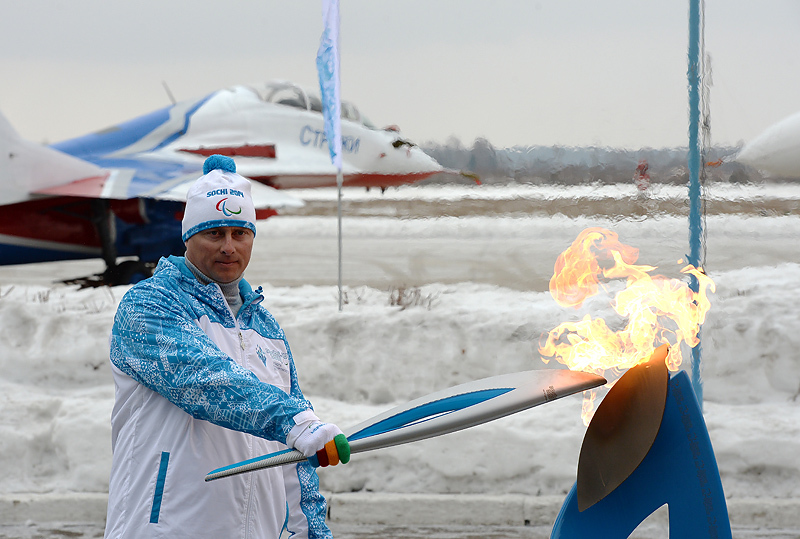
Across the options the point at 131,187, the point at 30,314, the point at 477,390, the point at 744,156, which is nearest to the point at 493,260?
the point at 131,187

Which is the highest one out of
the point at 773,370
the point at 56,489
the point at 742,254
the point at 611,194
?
the point at 611,194

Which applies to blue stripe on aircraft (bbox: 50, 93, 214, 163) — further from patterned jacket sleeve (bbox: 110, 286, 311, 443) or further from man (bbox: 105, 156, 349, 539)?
patterned jacket sleeve (bbox: 110, 286, 311, 443)

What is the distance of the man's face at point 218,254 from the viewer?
2139 millimetres

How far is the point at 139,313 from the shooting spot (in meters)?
1.94

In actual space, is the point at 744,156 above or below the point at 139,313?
above

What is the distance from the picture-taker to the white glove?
177 cm

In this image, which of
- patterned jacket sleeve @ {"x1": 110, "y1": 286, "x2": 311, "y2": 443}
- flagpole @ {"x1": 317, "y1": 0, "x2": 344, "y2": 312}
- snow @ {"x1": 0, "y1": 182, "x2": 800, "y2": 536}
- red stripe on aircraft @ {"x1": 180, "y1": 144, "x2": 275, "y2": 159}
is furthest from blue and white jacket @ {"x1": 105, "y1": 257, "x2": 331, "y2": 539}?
red stripe on aircraft @ {"x1": 180, "y1": 144, "x2": 275, "y2": 159}

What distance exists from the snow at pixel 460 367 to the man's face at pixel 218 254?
3019 millimetres

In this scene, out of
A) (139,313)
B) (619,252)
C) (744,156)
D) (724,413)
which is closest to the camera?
(139,313)

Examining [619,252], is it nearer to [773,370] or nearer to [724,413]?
[724,413]

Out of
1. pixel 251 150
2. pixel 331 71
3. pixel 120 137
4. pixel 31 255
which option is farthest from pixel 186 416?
pixel 120 137

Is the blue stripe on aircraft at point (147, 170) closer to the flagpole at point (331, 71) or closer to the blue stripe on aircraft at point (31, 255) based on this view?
the blue stripe on aircraft at point (31, 255)

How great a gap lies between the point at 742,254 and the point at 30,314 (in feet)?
22.8

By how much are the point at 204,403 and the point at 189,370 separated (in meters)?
0.09
